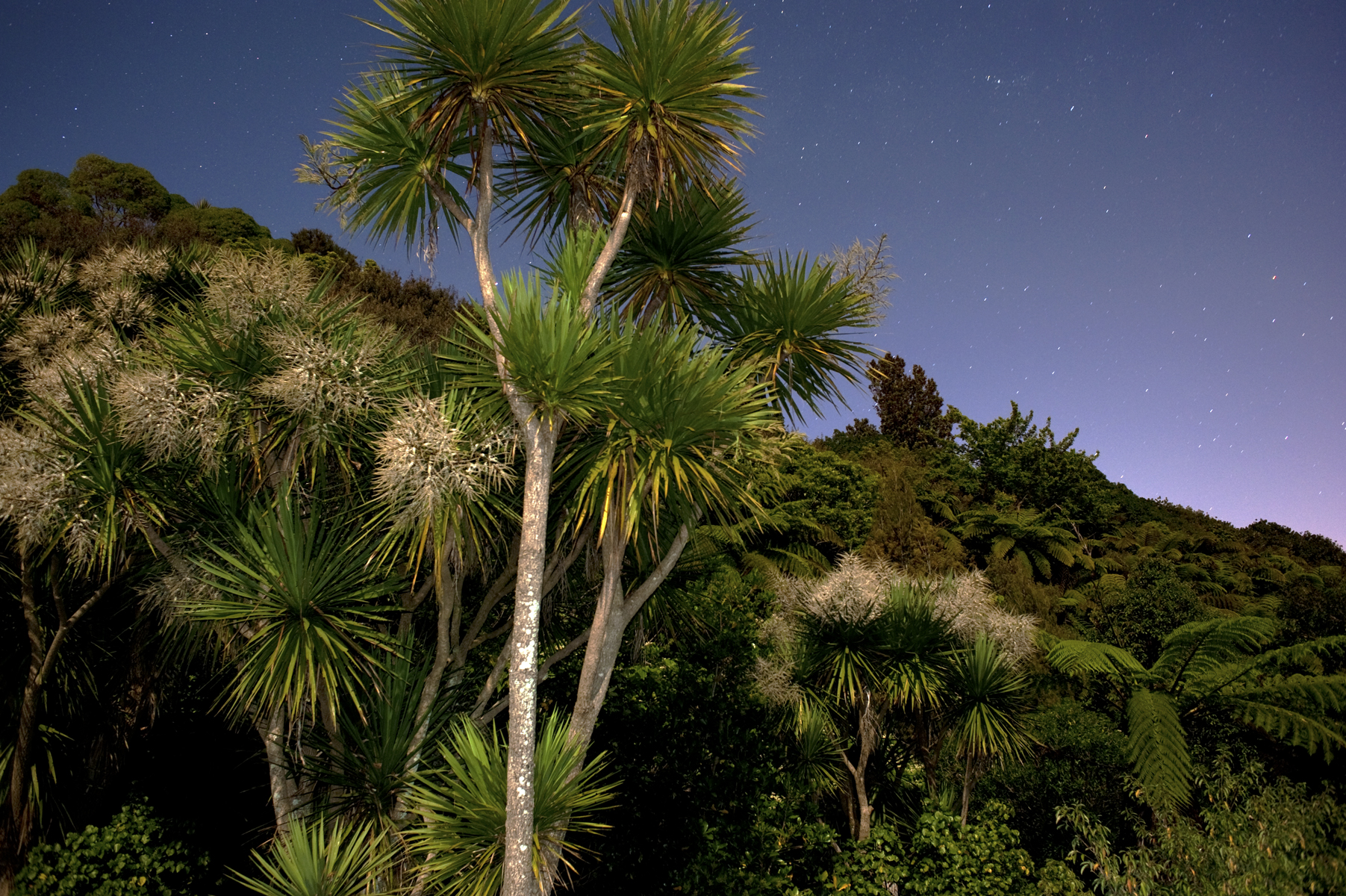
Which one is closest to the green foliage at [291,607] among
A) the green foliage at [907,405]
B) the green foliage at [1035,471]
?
the green foliage at [1035,471]

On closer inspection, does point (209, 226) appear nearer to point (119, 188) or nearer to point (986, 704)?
point (119, 188)

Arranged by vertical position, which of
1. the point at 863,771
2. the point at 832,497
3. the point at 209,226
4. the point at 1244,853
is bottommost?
the point at 1244,853

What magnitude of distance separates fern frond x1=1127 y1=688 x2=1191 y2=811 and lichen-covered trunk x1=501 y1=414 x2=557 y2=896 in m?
7.15

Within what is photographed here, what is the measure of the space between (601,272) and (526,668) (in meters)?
2.80

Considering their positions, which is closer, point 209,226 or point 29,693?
→ point 29,693

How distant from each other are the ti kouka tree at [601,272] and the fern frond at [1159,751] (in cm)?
593

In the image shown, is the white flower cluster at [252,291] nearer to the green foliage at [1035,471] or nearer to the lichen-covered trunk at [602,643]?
the lichen-covered trunk at [602,643]

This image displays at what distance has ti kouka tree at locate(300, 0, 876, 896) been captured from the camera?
4.84 meters

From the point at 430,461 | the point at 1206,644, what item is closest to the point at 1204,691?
the point at 1206,644

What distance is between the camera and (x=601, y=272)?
541cm

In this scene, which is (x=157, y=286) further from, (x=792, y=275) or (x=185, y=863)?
(x=792, y=275)

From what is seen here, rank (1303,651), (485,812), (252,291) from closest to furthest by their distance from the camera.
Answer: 1. (485,812)
2. (252,291)
3. (1303,651)

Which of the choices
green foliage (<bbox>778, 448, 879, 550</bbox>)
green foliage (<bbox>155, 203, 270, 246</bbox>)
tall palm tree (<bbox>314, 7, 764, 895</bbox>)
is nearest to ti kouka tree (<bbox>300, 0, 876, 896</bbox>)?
tall palm tree (<bbox>314, 7, 764, 895</bbox>)

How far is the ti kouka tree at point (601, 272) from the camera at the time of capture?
484 centimetres
